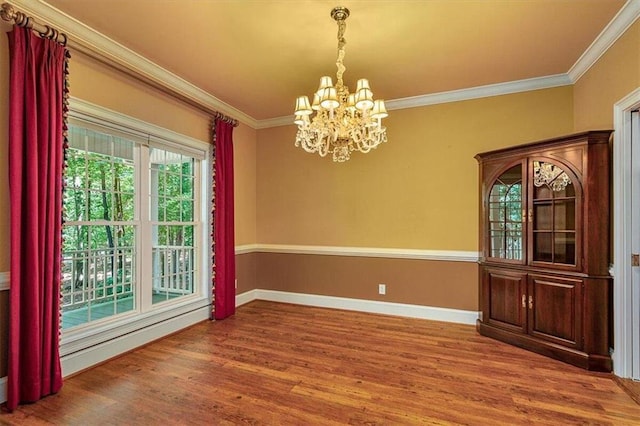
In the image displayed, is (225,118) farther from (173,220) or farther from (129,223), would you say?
(129,223)

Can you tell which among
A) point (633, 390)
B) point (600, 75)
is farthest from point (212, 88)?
point (633, 390)

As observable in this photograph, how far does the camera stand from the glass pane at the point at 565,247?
112 inches

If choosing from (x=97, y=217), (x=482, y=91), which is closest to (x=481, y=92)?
(x=482, y=91)

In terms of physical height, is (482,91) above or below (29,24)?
above

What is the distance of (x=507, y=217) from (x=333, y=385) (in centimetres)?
249

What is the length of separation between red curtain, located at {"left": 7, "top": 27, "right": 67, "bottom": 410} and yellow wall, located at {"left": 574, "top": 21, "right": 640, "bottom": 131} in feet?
14.4

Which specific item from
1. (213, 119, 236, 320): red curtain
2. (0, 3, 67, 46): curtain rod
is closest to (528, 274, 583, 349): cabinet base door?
(213, 119, 236, 320): red curtain

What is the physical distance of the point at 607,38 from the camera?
2643mm

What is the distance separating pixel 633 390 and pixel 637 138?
6.41ft

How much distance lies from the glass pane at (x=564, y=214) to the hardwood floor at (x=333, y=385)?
1255mm

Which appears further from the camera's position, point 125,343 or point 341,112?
point 125,343

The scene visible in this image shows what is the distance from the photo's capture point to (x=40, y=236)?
2232mm

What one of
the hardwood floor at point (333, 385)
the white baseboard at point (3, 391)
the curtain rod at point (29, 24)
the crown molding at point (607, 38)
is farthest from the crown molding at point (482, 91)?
the white baseboard at point (3, 391)

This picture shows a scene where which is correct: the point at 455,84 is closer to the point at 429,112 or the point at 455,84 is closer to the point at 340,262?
the point at 429,112
